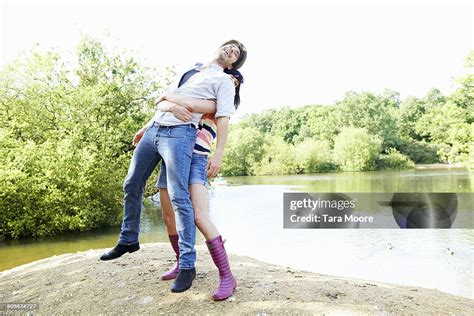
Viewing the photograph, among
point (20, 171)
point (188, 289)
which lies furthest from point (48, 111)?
point (188, 289)

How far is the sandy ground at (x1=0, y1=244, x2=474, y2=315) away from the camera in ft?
10.4

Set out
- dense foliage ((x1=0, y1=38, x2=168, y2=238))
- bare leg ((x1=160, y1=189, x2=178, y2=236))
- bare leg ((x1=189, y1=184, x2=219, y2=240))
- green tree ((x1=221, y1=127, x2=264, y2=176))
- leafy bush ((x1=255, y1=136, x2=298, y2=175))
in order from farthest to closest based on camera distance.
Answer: leafy bush ((x1=255, y1=136, x2=298, y2=175)), green tree ((x1=221, y1=127, x2=264, y2=176)), dense foliage ((x1=0, y1=38, x2=168, y2=238)), bare leg ((x1=160, y1=189, x2=178, y2=236)), bare leg ((x1=189, y1=184, x2=219, y2=240))

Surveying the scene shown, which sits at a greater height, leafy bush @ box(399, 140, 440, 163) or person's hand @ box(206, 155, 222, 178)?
leafy bush @ box(399, 140, 440, 163)

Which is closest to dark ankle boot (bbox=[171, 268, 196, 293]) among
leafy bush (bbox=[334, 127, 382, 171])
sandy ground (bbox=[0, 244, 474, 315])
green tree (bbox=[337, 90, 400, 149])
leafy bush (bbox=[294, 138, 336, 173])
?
sandy ground (bbox=[0, 244, 474, 315])

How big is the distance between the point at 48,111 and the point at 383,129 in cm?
3258

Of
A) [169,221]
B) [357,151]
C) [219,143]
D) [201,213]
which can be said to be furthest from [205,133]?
[357,151]

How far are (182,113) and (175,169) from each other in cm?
35

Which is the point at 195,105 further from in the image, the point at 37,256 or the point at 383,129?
the point at 383,129

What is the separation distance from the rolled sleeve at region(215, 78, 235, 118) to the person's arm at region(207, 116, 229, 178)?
0.15ft

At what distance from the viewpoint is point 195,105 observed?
301 cm

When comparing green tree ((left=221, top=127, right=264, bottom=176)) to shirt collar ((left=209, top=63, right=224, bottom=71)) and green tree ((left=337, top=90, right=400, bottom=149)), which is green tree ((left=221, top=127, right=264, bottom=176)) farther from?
shirt collar ((left=209, top=63, right=224, bottom=71))

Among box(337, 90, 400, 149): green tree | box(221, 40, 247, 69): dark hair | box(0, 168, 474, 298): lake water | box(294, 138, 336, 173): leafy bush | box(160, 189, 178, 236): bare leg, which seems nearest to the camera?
box(221, 40, 247, 69): dark hair

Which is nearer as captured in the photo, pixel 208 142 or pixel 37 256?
pixel 208 142

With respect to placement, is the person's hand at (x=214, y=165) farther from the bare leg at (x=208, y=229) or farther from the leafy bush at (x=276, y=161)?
the leafy bush at (x=276, y=161)
